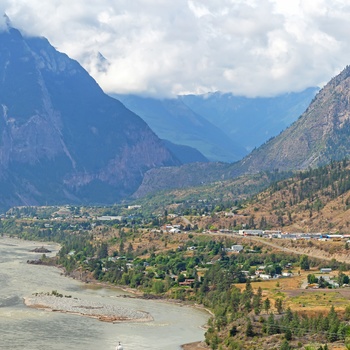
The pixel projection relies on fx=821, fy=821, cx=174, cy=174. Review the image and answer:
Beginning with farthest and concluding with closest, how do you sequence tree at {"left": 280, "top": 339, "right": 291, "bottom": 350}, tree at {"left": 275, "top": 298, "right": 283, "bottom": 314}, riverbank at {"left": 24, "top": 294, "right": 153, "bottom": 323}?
riverbank at {"left": 24, "top": 294, "right": 153, "bottom": 323} → tree at {"left": 275, "top": 298, "right": 283, "bottom": 314} → tree at {"left": 280, "top": 339, "right": 291, "bottom": 350}

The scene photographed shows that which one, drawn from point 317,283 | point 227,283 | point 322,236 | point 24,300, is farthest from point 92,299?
point 322,236

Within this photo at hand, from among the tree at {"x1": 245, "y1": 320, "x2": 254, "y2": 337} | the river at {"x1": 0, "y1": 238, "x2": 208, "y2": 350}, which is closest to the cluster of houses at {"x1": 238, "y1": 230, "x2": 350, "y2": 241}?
the river at {"x1": 0, "y1": 238, "x2": 208, "y2": 350}

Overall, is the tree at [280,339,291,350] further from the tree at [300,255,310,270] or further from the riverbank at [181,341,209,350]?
the tree at [300,255,310,270]

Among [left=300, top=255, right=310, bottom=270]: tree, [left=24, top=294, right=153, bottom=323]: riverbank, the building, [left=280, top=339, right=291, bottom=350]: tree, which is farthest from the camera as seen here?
the building

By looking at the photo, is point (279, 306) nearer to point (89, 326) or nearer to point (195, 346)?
point (195, 346)

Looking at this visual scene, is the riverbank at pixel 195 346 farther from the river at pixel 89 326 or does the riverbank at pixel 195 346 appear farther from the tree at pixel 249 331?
the tree at pixel 249 331

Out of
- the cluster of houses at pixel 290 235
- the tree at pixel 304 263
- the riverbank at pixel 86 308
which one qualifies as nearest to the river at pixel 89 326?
the riverbank at pixel 86 308
